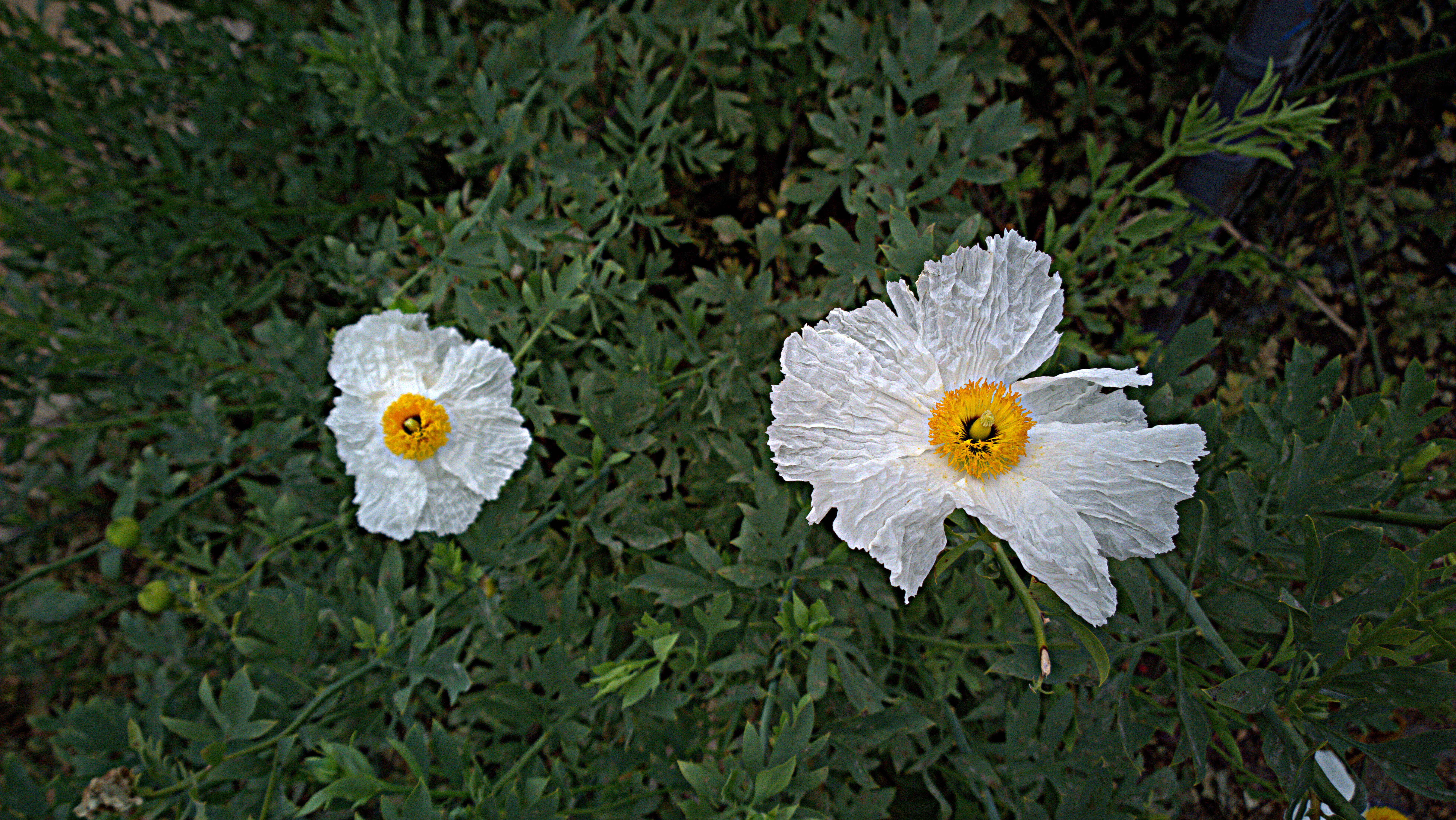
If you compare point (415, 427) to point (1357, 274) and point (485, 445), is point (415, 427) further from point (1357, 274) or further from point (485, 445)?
point (1357, 274)

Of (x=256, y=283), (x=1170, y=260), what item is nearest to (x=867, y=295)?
(x=1170, y=260)

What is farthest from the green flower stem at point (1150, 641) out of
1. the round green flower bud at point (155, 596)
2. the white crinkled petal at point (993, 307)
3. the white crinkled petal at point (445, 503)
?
the round green flower bud at point (155, 596)

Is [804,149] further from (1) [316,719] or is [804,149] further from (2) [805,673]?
(1) [316,719]

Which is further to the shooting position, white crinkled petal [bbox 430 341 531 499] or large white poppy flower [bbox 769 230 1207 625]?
white crinkled petal [bbox 430 341 531 499]

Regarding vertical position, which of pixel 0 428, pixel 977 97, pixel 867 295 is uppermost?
pixel 977 97

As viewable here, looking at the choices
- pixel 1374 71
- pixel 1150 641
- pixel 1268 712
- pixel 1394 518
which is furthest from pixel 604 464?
pixel 1374 71

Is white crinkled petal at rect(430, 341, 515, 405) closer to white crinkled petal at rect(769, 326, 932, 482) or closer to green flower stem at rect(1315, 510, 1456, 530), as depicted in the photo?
white crinkled petal at rect(769, 326, 932, 482)

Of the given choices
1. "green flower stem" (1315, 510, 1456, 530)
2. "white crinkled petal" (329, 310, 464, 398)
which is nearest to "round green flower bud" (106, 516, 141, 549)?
"white crinkled petal" (329, 310, 464, 398)

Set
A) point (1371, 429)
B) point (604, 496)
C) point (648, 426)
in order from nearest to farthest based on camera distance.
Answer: point (1371, 429) < point (604, 496) < point (648, 426)
